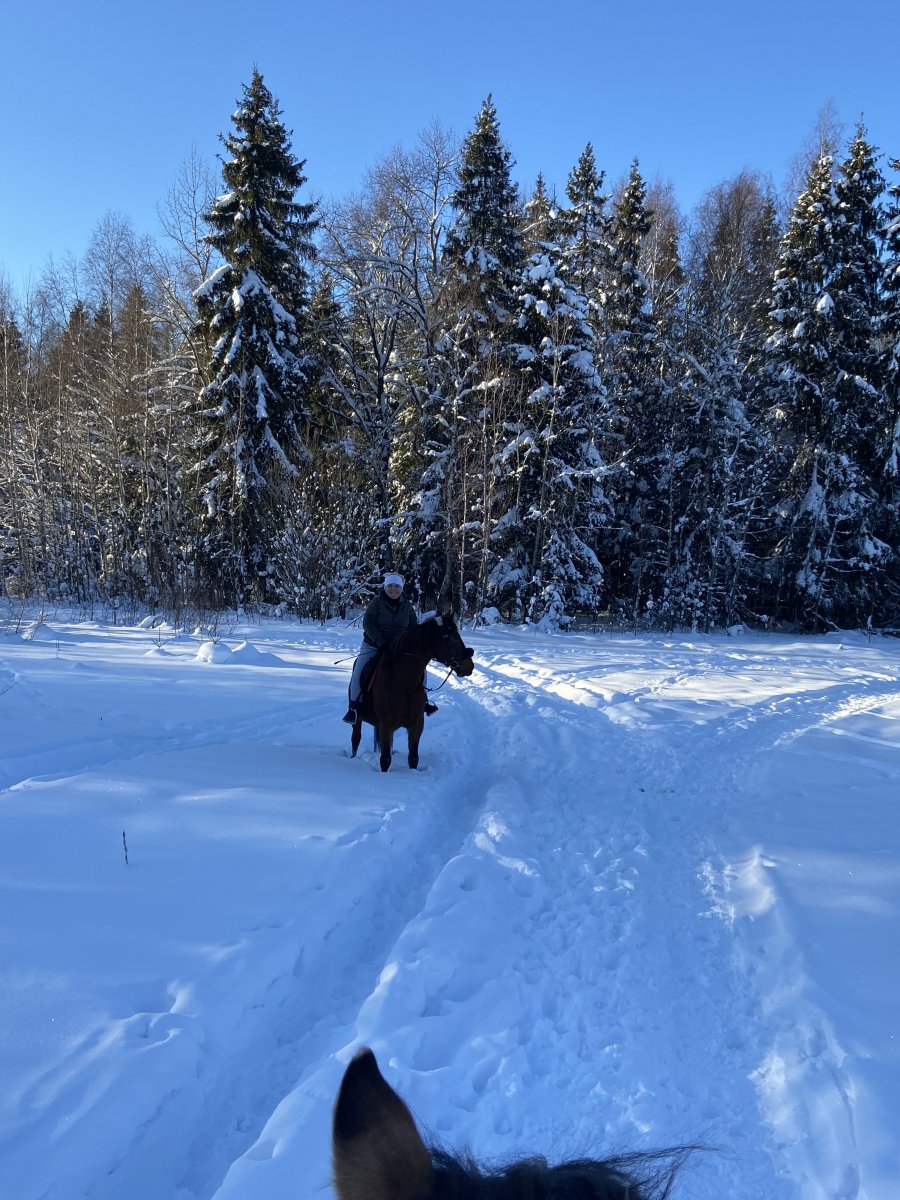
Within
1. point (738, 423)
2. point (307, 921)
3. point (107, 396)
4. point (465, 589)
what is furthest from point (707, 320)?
point (307, 921)

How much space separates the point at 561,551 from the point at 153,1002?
19.3 metres

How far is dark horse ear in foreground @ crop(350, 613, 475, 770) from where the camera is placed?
7508mm

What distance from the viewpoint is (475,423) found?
22.5m

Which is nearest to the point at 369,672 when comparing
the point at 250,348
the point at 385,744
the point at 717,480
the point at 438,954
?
the point at 385,744

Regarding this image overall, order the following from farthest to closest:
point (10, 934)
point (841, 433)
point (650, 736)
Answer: point (841, 433), point (650, 736), point (10, 934)

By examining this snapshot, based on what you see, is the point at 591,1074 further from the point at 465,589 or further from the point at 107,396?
the point at 107,396

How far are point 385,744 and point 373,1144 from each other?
6229 mm

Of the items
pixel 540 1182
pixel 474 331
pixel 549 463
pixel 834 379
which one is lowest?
pixel 540 1182

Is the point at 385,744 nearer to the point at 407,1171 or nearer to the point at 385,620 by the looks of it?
the point at 385,620

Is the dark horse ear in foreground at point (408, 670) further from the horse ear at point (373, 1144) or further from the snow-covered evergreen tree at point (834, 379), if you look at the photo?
the snow-covered evergreen tree at point (834, 379)

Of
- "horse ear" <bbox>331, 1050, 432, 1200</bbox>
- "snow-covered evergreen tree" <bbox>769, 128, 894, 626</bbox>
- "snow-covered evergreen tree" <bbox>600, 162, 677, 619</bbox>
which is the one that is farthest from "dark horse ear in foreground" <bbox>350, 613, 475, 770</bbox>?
"snow-covered evergreen tree" <bbox>769, 128, 894, 626</bbox>

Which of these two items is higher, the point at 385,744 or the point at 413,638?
the point at 413,638

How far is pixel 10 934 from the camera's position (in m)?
3.68

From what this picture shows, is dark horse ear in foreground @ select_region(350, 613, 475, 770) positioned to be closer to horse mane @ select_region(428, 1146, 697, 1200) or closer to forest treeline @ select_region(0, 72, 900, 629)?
horse mane @ select_region(428, 1146, 697, 1200)
